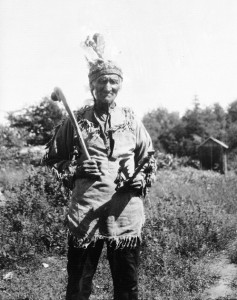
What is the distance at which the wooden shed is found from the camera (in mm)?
18337

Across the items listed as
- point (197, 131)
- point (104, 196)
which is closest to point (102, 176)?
point (104, 196)

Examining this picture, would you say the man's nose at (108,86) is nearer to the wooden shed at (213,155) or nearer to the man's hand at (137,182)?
the man's hand at (137,182)

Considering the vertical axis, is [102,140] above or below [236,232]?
above

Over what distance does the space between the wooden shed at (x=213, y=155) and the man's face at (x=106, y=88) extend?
16.4 meters

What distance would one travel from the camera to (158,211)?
16.4ft

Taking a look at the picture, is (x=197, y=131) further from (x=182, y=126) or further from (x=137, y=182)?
(x=137, y=182)

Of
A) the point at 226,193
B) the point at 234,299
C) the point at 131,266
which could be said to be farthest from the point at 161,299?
the point at 226,193

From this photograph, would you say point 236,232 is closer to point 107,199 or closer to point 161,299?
point 161,299

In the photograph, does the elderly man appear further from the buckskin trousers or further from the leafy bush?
the leafy bush

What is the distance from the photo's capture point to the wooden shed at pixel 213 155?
18.3m

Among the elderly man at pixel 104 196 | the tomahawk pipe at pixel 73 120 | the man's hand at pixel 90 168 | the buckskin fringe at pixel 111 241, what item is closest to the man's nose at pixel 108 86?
the elderly man at pixel 104 196

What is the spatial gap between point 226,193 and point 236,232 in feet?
6.36

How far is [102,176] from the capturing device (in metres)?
2.21

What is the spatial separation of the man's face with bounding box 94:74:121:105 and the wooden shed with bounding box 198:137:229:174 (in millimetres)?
16408
